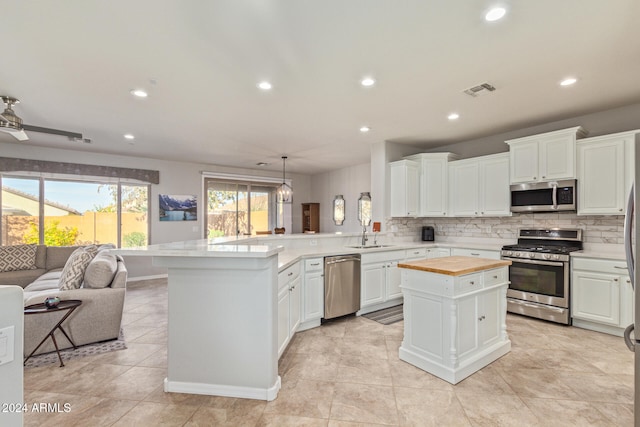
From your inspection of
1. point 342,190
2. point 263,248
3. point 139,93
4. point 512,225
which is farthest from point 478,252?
point 139,93

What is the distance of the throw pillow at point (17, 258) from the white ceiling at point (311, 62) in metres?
2.09

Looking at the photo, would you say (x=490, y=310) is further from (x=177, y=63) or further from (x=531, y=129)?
(x=177, y=63)

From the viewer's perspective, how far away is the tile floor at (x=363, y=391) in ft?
6.32

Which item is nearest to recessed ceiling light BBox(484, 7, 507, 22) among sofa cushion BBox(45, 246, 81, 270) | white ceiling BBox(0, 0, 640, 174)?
white ceiling BBox(0, 0, 640, 174)

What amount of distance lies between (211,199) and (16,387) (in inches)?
257

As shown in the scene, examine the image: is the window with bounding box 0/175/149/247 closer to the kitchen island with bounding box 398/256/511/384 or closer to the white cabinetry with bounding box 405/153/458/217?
the white cabinetry with bounding box 405/153/458/217

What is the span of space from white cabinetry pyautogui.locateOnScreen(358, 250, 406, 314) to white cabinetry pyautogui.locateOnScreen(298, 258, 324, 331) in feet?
2.17

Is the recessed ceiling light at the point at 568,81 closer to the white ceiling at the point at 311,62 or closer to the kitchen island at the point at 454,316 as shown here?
the white ceiling at the point at 311,62

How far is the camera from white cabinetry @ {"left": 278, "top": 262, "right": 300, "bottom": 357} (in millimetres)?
2600

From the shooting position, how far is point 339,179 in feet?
26.2

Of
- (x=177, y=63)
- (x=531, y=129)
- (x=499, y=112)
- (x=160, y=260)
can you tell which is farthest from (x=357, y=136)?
(x=160, y=260)

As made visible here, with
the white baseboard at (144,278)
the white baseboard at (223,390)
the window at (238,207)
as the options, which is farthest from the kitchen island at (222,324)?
the window at (238,207)

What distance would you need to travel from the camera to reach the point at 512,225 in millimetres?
4535

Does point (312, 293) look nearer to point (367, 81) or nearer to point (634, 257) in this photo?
point (367, 81)
